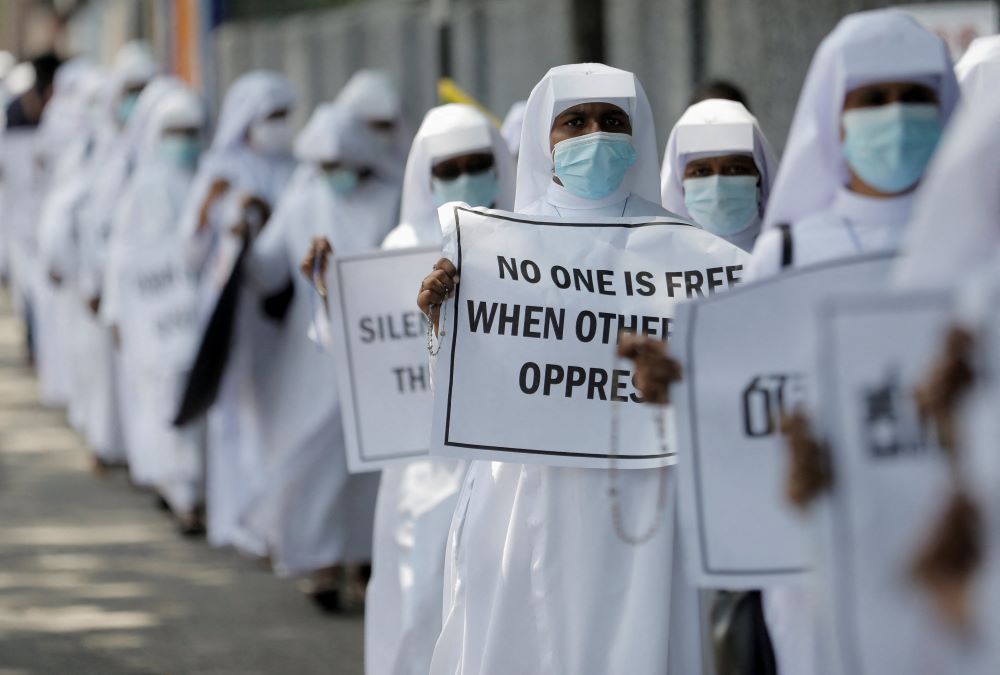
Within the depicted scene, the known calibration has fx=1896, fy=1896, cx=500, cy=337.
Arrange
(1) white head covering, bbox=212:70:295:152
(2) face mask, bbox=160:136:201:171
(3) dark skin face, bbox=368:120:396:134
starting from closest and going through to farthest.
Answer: (3) dark skin face, bbox=368:120:396:134, (1) white head covering, bbox=212:70:295:152, (2) face mask, bbox=160:136:201:171

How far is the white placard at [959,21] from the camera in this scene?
716cm

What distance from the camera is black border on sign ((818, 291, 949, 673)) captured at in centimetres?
303

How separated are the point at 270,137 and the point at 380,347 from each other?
3663 mm

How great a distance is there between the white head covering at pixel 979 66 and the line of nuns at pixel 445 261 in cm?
2

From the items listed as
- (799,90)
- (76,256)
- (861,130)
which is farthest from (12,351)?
(861,130)

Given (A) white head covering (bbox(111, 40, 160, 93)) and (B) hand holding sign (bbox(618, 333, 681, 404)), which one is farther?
(A) white head covering (bbox(111, 40, 160, 93))

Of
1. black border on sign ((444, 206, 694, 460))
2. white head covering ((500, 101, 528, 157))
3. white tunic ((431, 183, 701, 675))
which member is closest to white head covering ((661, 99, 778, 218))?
black border on sign ((444, 206, 694, 460))

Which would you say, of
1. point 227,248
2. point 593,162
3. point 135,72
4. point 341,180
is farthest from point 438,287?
point 135,72

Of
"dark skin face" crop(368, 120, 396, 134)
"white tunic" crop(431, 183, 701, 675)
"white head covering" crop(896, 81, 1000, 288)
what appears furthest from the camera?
"dark skin face" crop(368, 120, 396, 134)

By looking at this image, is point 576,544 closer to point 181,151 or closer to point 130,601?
point 130,601

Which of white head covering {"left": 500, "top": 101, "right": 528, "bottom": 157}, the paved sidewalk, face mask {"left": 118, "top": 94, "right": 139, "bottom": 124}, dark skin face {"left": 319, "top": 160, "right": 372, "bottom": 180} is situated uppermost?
face mask {"left": 118, "top": 94, "right": 139, "bottom": 124}

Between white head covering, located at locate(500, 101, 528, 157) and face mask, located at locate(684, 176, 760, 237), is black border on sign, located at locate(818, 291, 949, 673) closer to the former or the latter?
face mask, located at locate(684, 176, 760, 237)

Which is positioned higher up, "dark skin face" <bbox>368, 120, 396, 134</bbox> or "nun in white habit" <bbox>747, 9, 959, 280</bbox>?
"dark skin face" <bbox>368, 120, 396, 134</bbox>

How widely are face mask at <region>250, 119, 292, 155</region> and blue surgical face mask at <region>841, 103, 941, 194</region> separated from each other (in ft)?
20.2
